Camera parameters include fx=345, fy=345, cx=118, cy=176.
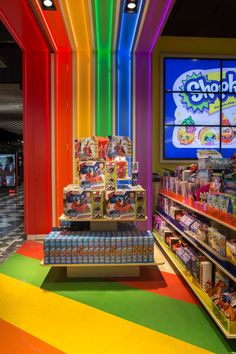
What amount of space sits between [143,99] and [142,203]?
2.76 meters

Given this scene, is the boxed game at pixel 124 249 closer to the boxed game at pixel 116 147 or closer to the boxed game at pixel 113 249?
the boxed game at pixel 113 249

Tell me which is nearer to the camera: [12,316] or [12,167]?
[12,316]

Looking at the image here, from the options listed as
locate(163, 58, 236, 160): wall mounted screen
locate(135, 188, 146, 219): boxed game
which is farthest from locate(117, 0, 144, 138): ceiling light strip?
locate(135, 188, 146, 219): boxed game

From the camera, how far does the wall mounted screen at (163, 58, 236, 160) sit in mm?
7066

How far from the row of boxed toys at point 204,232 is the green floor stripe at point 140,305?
2.21 feet

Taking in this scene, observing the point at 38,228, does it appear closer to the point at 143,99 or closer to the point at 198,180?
the point at 143,99

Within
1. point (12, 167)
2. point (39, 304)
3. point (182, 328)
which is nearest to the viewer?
point (182, 328)

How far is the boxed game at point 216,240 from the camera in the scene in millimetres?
3131

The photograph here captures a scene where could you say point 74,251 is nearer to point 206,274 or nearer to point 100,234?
point 100,234

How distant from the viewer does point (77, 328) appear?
3082 mm

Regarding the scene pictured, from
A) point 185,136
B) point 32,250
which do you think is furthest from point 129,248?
point 185,136

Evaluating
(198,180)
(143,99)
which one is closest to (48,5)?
(143,99)

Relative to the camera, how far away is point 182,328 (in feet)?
10.1

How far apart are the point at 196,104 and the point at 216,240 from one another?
14.4 ft
